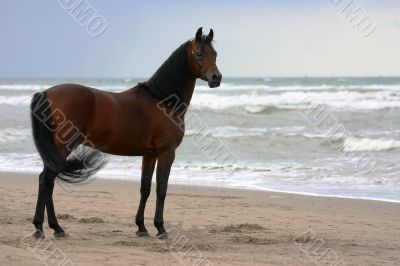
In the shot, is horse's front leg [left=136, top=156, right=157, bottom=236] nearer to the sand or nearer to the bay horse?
the bay horse

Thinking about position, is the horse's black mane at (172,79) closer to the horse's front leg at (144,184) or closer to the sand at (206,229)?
the horse's front leg at (144,184)

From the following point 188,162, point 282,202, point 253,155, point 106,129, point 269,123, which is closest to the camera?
point 106,129

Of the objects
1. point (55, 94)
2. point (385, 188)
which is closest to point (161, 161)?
point (55, 94)

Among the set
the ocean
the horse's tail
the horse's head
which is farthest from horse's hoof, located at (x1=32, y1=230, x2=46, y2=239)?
the ocean

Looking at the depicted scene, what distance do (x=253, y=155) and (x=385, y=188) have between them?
5.21m

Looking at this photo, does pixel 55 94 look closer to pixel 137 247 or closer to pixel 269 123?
pixel 137 247

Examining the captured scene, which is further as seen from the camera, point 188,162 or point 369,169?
point 188,162

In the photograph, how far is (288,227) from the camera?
799cm

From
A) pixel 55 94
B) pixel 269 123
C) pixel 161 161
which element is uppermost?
pixel 55 94

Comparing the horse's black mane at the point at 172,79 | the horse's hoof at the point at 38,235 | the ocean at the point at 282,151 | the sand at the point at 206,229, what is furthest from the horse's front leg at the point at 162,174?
the ocean at the point at 282,151

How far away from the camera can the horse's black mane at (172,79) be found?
7148 mm

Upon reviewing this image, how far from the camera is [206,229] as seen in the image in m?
7.70

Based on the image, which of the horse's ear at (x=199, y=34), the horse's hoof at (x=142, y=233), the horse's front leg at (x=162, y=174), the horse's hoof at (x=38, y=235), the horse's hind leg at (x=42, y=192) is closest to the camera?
the horse's hoof at (x=38, y=235)

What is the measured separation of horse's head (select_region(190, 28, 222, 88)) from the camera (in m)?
6.95
